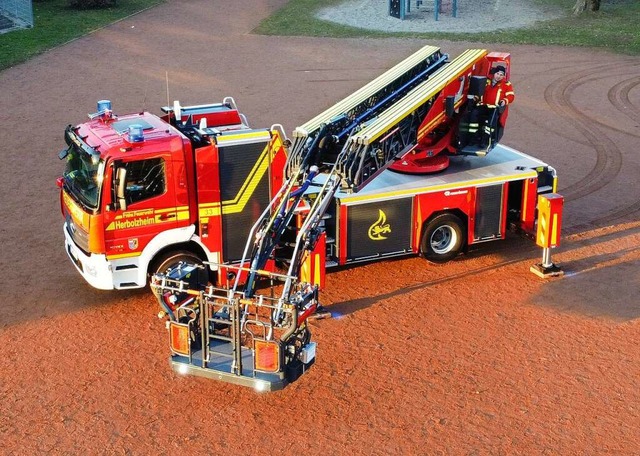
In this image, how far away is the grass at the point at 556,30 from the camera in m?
33.9

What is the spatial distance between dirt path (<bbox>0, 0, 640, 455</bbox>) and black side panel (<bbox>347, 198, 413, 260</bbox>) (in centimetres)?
51

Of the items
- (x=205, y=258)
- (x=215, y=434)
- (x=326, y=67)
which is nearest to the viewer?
(x=215, y=434)

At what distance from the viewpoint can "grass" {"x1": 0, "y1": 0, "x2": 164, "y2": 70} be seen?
33.4 meters

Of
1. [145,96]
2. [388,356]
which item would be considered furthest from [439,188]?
[145,96]

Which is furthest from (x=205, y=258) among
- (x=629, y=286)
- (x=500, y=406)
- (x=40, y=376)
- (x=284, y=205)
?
(x=629, y=286)

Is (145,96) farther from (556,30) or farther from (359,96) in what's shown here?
(556,30)

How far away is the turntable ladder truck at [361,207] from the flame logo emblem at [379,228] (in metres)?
0.02

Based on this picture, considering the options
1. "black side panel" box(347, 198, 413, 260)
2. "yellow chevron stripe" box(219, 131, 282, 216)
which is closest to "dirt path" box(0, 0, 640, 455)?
"black side panel" box(347, 198, 413, 260)

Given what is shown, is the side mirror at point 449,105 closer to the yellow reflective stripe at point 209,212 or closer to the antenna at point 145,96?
the yellow reflective stripe at point 209,212

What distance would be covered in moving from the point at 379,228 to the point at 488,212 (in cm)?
212

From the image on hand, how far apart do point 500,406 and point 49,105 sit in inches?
764

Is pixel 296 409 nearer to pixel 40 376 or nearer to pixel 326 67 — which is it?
pixel 40 376

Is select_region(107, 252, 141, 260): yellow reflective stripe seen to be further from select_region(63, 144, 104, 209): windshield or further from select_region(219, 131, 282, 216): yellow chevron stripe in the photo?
select_region(219, 131, 282, 216): yellow chevron stripe

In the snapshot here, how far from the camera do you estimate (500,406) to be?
1132 centimetres
